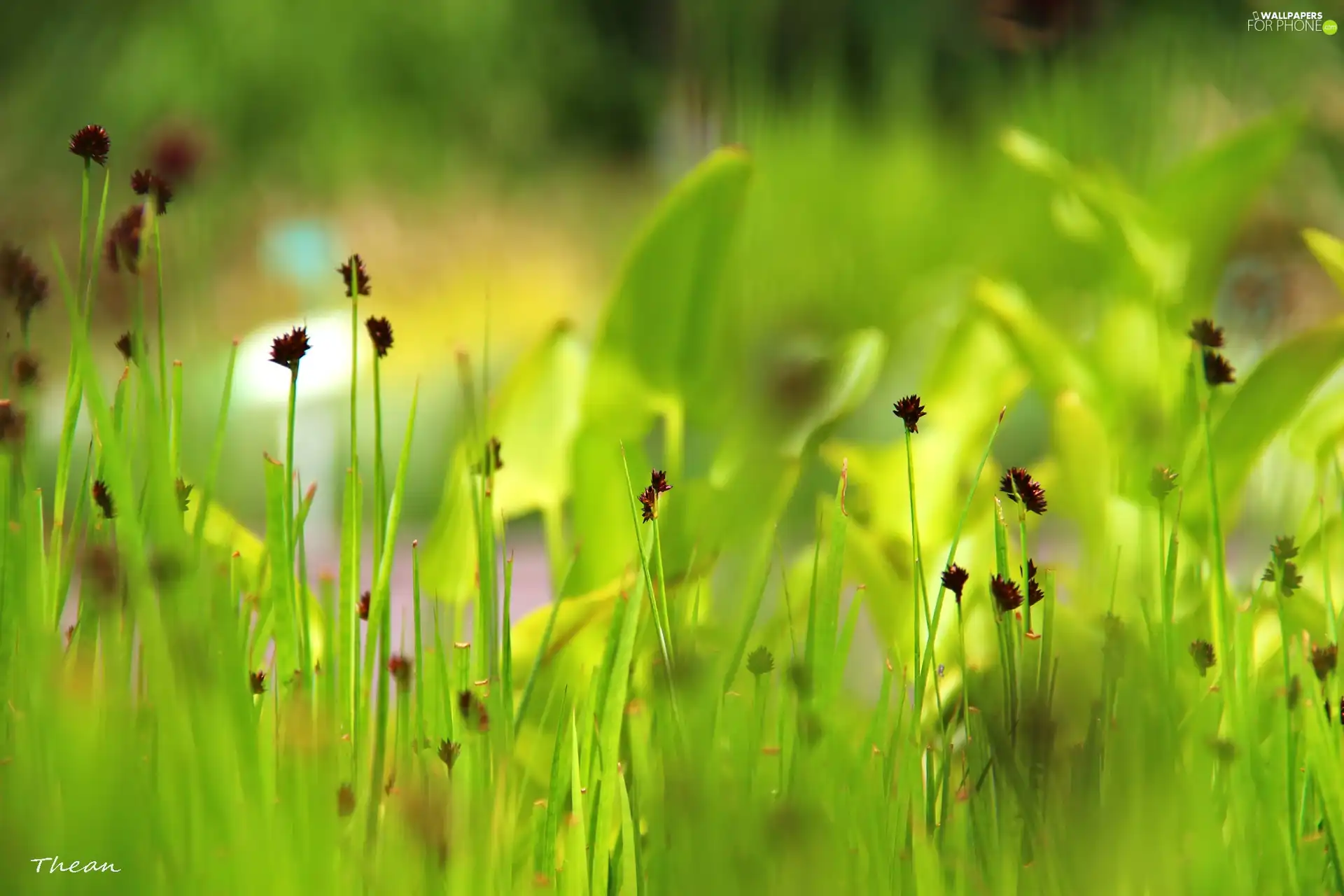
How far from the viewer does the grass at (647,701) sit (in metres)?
0.39

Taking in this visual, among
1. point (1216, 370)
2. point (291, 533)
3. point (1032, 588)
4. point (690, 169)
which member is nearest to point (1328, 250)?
point (1216, 370)

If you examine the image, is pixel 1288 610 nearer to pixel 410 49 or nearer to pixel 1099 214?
pixel 1099 214

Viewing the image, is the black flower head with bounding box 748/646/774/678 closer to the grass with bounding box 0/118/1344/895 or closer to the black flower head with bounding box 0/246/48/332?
the grass with bounding box 0/118/1344/895

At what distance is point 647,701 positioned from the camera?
510 millimetres

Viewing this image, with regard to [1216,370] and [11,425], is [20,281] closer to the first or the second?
[11,425]

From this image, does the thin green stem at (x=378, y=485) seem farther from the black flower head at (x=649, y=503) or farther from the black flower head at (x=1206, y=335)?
the black flower head at (x=1206, y=335)

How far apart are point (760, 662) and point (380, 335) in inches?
7.8

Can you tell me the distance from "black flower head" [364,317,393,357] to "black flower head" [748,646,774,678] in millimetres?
186

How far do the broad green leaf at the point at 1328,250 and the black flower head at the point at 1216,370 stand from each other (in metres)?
0.19

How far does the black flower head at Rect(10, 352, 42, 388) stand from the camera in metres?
0.51

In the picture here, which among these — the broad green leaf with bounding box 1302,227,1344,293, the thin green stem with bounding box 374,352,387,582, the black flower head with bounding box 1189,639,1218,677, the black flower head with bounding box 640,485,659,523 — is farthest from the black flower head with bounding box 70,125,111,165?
the broad green leaf with bounding box 1302,227,1344,293

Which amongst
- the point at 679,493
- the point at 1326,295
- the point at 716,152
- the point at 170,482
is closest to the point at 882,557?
the point at 679,493

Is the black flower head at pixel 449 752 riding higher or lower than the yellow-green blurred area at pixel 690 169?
lower

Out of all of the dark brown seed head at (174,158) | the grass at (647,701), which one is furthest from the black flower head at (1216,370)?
the dark brown seed head at (174,158)
